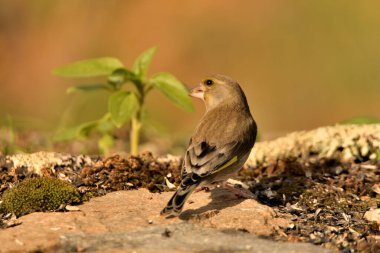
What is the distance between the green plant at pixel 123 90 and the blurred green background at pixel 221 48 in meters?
4.23

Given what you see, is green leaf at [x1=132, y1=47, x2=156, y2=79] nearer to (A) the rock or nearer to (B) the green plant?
(B) the green plant

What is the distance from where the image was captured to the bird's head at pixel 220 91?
8.01m

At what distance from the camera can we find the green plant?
8.62 meters

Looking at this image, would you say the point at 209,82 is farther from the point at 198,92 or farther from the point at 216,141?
the point at 216,141

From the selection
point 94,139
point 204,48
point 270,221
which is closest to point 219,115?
point 270,221

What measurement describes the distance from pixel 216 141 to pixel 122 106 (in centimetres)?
188

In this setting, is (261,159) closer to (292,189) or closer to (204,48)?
(292,189)

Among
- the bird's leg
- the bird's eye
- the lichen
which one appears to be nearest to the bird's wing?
the bird's leg

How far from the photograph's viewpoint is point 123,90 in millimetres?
8883

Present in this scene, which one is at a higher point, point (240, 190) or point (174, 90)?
point (174, 90)

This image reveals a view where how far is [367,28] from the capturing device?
15.5 m

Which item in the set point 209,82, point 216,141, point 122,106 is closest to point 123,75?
point 122,106

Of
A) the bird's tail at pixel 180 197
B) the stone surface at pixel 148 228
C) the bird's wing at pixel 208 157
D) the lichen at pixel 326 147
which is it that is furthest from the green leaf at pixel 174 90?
the bird's tail at pixel 180 197

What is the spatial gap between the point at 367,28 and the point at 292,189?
28.1 ft
